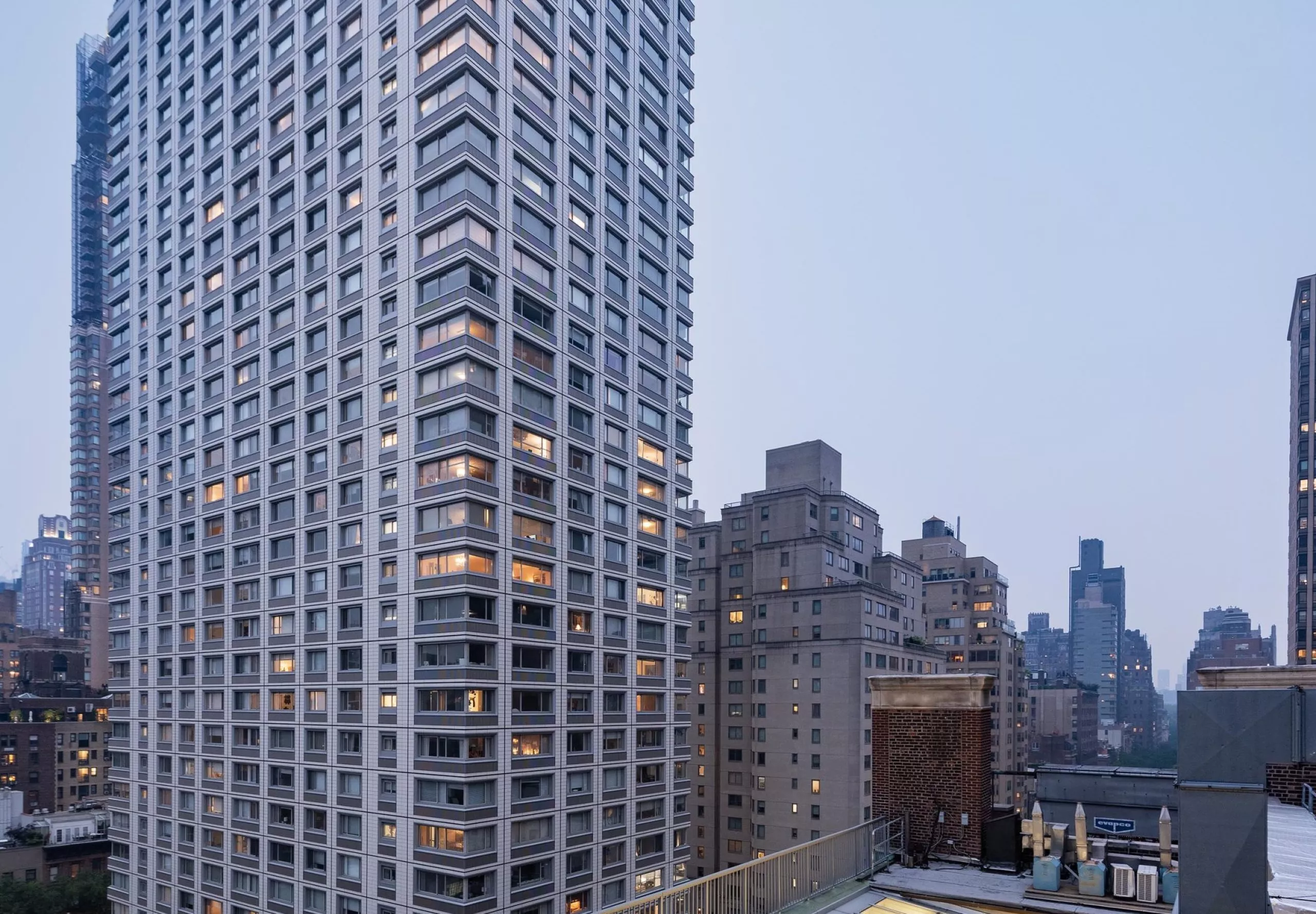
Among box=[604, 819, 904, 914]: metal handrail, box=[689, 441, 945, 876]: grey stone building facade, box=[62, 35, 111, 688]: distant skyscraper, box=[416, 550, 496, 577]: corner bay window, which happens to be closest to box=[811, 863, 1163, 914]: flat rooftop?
box=[604, 819, 904, 914]: metal handrail

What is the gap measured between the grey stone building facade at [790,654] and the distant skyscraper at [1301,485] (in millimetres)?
68532

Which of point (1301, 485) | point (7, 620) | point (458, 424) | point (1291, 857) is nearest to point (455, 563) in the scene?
point (458, 424)

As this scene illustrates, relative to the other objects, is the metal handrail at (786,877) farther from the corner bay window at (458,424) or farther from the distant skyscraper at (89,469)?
the distant skyscraper at (89,469)

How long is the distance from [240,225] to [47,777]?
84.6 metres

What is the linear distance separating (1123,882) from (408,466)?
3986 centimetres

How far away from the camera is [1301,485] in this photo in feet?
413

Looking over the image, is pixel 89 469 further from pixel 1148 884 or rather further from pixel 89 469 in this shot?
pixel 1148 884

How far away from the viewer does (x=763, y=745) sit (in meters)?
78.3

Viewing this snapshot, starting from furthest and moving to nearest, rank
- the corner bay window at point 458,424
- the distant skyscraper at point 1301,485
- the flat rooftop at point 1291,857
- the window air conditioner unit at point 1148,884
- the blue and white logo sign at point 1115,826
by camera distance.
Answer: the distant skyscraper at point 1301,485, the corner bay window at point 458,424, the blue and white logo sign at point 1115,826, the window air conditioner unit at point 1148,884, the flat rooftop at point 1291,857

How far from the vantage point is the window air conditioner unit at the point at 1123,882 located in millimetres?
15430

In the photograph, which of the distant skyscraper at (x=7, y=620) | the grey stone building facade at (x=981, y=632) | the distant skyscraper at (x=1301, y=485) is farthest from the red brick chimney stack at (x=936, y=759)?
the distant skyscraper at (x=7, y=620)

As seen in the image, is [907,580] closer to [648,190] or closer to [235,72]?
[648,190]

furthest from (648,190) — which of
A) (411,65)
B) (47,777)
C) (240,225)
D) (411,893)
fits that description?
(47,777)

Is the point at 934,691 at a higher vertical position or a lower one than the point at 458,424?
lower
